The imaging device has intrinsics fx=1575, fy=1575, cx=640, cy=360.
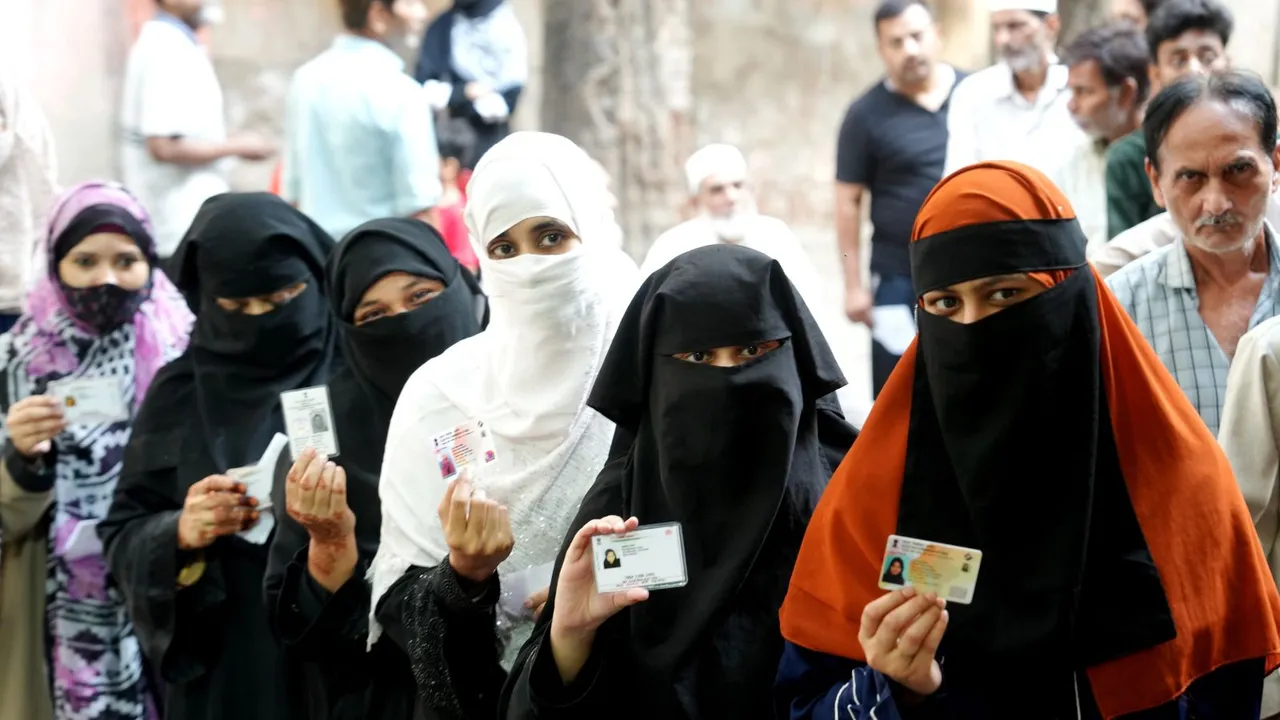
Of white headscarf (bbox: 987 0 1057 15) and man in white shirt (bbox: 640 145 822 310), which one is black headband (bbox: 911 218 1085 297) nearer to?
man in white shirt (bbox: 640 145 822 310)

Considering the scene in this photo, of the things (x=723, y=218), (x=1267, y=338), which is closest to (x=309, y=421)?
(x=1267, y=338)

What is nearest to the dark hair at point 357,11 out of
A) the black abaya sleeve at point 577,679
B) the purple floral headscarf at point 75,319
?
the purple floral headscarf at point 75,319

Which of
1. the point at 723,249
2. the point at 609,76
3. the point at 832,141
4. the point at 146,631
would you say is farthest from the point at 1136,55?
the point at 832,141

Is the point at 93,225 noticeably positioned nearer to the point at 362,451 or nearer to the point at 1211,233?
the point at 362,451

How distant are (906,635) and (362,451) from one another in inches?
66.8

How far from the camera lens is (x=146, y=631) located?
12.2 ft

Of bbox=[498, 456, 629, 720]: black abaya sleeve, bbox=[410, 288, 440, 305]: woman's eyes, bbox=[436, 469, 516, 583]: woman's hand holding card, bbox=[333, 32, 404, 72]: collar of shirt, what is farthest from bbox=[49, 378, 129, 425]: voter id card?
bbox=[333, 32, 404, 72]: collar of shirt

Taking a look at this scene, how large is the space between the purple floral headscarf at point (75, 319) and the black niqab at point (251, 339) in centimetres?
56

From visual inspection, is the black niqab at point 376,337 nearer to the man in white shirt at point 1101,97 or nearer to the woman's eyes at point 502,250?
the woman's eyes at point 502,250

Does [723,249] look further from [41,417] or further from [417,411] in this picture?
[41,417]

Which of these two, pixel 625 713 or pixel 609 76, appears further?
pixel 609 76

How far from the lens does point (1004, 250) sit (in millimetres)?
2346

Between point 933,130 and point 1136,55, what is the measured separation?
106 centimetres

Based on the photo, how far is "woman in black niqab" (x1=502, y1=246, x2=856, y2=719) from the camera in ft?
8.41
